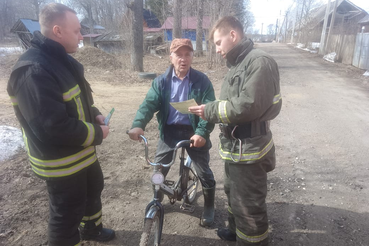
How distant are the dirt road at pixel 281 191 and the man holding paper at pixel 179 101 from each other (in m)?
0.84

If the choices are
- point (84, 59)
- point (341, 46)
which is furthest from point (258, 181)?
point (341, 46)

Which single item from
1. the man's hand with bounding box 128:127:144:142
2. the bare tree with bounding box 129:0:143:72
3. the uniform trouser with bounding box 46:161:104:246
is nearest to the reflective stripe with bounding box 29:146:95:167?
the uniform trouser with bounding box 46:161:104:246

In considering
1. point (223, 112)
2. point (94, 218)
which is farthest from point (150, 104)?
point (94, 218)

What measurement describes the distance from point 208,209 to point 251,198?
3.22ft

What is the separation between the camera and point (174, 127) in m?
2.89

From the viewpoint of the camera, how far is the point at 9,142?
4.38m

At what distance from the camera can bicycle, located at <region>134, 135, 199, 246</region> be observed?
2249 millimetres

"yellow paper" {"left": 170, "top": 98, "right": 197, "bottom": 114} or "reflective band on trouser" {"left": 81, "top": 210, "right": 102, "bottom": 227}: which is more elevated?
"yellow paper" {"left": 170, "top": 98, "right": 197, "bottom": 114}

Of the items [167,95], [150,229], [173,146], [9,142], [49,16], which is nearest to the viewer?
[49,16]

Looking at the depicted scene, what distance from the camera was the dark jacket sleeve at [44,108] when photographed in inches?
73.8

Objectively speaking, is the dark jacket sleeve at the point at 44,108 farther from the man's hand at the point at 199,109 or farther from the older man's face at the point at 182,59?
the older man's face at the point at 182,59

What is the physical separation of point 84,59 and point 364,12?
39818 millimetres

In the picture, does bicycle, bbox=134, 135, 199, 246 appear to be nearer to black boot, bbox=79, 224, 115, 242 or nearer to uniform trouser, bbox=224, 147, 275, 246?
black boot, bbox=79, 224, 115, 242

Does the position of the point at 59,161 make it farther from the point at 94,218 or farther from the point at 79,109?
the point at 94,218
